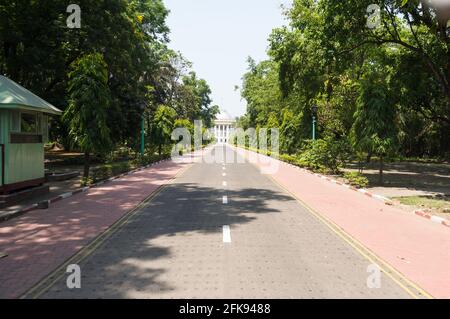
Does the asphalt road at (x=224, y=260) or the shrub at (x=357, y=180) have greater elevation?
the shrub at (x=357, y=180)

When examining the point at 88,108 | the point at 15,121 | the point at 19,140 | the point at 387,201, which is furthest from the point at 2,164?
the point at 387,201

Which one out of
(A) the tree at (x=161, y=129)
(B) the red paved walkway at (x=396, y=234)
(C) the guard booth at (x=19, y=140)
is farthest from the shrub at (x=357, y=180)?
(A) the tree at (x=161, y=129)

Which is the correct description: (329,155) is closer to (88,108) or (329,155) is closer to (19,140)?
(88,108)

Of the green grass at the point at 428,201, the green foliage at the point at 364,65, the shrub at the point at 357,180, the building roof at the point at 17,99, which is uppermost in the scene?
the green foliage at the point at 364,65

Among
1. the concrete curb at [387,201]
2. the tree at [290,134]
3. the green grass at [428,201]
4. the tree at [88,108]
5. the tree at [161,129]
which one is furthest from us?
the tree at [290,134]

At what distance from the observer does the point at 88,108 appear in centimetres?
1933

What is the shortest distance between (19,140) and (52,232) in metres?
6.14

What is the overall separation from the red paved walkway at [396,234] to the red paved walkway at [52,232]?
624cm

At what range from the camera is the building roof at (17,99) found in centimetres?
1359

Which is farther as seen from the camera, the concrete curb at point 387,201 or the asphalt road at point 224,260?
the concrete curb at point 387,201

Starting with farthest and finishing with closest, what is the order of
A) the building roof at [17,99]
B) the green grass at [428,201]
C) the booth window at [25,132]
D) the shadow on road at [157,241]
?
the booth window at [25,132], the green grass at [428,201], the building roof at [17,99], the shadow on road at [157,241]

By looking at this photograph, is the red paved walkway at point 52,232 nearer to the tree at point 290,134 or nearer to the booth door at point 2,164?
the booth door at point 2,164

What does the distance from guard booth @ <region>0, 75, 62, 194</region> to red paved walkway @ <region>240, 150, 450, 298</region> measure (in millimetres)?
10271

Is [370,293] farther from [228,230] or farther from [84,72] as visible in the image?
[84,72]
